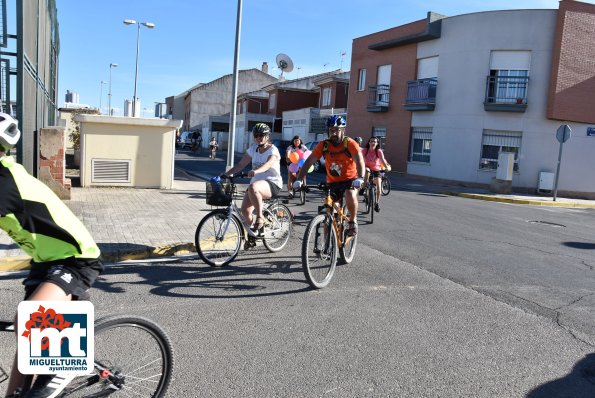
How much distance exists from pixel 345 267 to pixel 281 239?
45.7 inches

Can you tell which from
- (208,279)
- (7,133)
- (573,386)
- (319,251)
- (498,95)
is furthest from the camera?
(498,95)

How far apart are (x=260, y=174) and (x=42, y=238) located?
185 inches

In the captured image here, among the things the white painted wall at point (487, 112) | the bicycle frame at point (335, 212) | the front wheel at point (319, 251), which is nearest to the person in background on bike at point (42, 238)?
the front wheel at point (319, 251)

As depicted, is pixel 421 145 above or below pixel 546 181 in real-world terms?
above

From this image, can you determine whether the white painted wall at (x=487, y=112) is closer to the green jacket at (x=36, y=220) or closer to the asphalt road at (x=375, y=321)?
the asphalt road at (x=375, y=321)

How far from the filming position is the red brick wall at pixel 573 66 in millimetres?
22391

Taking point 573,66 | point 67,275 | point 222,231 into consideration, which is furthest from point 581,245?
point 573,66

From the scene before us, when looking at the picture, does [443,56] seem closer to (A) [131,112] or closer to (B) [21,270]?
(A) [131,112]

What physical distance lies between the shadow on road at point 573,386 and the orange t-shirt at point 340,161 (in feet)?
11.3

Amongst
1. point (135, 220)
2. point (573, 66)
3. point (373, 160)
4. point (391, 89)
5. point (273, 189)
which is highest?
point (573, 66)

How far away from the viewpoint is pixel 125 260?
6.68m

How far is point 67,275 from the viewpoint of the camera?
2.53 m

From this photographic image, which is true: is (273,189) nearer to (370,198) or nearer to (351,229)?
(351,229)

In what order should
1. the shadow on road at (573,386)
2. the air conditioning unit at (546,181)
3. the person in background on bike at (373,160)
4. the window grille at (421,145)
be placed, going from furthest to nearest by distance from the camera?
the window grille at (421,145), the air conditioning unit at (546,181), the person in background on bike at (373,160), the shadow on road at (573,386)
